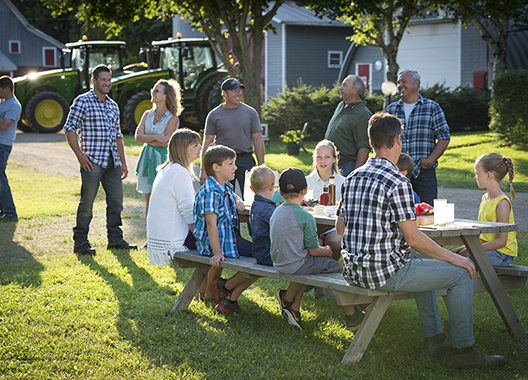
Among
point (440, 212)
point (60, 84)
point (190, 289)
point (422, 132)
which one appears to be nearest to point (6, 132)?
point (190, 289)

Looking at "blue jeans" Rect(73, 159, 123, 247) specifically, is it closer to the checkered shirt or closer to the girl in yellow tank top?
the checkered shirt

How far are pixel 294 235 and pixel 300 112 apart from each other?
1894 centimetres

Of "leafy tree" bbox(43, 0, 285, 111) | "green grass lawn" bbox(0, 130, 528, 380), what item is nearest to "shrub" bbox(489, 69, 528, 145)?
"leafy tree" bbox(43, 0, 285, 111)

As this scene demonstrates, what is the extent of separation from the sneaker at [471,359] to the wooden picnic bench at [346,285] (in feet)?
1.29

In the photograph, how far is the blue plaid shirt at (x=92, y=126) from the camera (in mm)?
6637

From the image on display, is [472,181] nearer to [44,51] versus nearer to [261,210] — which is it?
[261,210]

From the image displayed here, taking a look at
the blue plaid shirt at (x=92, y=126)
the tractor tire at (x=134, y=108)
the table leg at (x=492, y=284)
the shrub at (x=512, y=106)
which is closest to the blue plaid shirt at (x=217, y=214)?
the table leg at (x=492, y=284)

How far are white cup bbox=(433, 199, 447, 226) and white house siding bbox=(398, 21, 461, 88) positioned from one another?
84.4ft

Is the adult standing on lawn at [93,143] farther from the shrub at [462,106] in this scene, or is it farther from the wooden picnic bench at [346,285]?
the shrub at [462,106]

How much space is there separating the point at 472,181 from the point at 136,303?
30.3 ft

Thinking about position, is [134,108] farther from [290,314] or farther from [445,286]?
[445,286]

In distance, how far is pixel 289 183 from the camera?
406 cm

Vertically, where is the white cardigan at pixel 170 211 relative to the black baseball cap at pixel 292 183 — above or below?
below

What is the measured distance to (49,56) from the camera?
46781 millimetres
